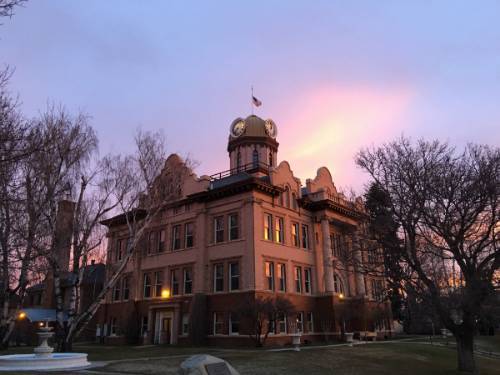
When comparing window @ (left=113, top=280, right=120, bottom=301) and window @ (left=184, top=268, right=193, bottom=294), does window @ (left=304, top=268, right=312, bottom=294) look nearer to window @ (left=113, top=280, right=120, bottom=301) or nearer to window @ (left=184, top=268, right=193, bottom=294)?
window @ (left=184, top=268, right=193, bottom=294)

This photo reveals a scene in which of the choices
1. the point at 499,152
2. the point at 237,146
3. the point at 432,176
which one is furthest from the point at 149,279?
the point at 499,152

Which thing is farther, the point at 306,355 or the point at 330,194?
the point at 330,194

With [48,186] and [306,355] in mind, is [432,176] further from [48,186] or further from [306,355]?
[48,186]

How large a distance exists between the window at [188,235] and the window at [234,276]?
4629 millimetres

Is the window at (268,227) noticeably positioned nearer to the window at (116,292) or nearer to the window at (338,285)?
the window at (338,285)

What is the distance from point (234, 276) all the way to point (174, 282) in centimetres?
637

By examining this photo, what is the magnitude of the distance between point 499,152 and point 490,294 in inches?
246

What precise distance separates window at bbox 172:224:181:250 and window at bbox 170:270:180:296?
2.15 metres

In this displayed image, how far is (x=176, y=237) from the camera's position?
37781 mm

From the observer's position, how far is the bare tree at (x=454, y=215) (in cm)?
1805

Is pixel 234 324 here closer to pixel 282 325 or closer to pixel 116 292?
pixel 282 325

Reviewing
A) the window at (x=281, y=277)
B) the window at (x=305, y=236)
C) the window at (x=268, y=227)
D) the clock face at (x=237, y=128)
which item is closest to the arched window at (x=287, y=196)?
the window at (x=268, y=227)

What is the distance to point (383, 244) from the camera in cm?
2114

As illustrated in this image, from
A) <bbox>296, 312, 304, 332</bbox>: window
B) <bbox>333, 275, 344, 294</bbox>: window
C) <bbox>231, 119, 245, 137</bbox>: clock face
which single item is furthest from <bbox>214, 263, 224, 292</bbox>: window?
<bbox>231, 119, 245, 137</bbox>: clock face
